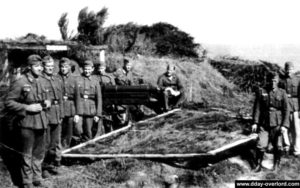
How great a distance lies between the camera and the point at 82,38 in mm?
16375

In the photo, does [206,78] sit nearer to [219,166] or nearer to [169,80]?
[169,80]

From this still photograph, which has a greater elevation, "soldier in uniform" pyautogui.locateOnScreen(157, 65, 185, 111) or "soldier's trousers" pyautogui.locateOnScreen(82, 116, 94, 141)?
"soldier in uniform" pyautogui.locateOnScreen(157, 65, 185, 111)

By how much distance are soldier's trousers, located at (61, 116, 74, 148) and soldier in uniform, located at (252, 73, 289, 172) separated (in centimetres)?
319

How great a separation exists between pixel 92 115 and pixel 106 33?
30.8ft

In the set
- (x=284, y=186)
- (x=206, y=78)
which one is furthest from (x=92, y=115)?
(x=206, y=78)

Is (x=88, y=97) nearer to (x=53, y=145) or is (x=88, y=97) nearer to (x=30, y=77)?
(x=53, y=145)

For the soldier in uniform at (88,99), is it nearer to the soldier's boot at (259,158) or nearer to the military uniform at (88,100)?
the military uniform at (88,100)

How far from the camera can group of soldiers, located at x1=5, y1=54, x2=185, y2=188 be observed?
6.20 metres

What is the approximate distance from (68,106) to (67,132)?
Result: 0.51m

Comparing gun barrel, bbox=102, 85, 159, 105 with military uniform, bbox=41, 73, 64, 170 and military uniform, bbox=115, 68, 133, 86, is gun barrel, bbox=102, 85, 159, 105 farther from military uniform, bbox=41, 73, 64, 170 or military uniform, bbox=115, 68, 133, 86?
military uniform, bbox=41, 73, 64, 170

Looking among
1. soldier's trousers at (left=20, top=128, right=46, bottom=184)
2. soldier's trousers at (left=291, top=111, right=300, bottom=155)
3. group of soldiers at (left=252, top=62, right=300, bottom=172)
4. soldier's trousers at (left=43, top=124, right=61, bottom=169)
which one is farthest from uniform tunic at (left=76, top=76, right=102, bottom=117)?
soldier's trousers at (left=291, top=111, right=300, bottom=155)

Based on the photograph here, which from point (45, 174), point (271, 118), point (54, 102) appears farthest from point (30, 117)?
point (271, 118)

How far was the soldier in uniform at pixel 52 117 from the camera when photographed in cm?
678

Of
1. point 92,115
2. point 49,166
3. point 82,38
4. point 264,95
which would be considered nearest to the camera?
point 49,166
